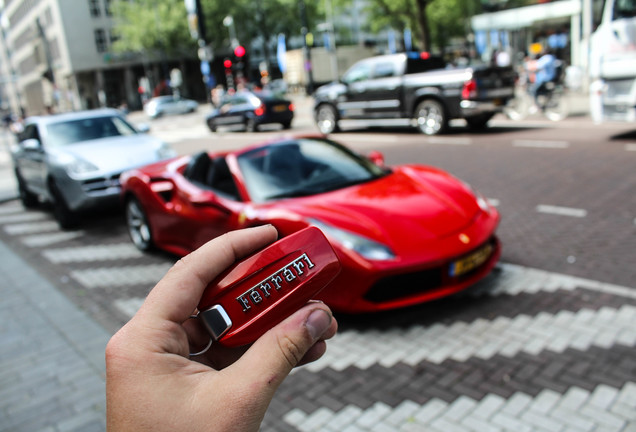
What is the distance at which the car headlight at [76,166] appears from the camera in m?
7.67

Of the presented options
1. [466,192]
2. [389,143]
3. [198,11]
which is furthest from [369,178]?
[198,11]

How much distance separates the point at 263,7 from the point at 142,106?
20.7 metres

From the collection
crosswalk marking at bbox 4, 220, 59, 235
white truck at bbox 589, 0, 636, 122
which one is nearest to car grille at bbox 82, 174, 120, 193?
crosswalk marking at bbox 4, 220, 59, 235

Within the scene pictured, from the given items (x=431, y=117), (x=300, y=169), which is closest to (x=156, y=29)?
(x=431, y=117)

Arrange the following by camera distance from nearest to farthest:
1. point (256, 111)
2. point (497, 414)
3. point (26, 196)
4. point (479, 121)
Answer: point (497, 414) < point (26, 196) < point (479, 121) < point (256, 111)

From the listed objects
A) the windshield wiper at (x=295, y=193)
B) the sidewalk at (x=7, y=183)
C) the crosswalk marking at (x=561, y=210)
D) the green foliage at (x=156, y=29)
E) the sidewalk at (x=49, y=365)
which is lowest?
the sidewalk at (x=7, y=183)

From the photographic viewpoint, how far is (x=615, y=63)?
9.55 metres

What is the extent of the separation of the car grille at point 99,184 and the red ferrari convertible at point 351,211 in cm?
192

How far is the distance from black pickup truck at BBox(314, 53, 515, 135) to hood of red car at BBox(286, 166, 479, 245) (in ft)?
29.2

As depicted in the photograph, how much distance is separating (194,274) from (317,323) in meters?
0.21

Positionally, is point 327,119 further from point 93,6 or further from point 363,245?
point 363,245

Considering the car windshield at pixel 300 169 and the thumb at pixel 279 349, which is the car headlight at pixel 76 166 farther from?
the thumb at pixel 279 349

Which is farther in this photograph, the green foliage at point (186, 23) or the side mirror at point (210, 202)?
the green foliage at point (186, 23)

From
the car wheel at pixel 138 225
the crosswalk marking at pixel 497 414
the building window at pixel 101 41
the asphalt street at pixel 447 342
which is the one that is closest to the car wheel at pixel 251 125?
the building window at pixel 101 41
